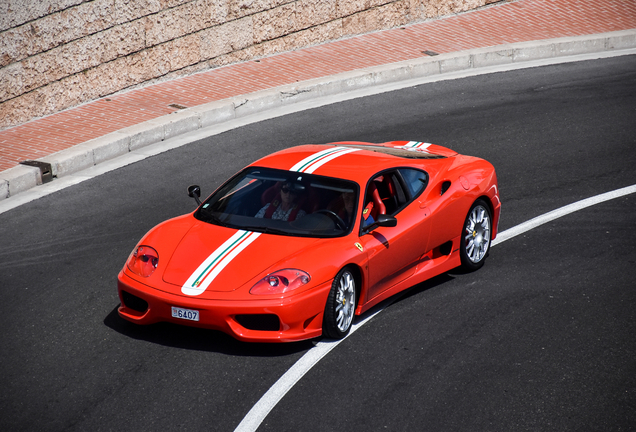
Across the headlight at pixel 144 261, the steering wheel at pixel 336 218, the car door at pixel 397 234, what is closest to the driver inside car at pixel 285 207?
the steering wheel at pixel 336 218

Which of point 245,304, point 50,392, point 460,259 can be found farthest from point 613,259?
point 50,392

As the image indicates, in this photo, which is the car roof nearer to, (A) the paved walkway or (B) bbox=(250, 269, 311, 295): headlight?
(B) bbox=(250, 269, 311, 295): headlight

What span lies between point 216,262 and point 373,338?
1.42 metres

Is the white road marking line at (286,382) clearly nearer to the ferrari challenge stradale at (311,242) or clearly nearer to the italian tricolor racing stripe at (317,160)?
the ferrari challenge stradale at (311,242)

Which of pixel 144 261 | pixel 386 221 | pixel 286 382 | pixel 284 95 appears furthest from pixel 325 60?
pixel 286 382

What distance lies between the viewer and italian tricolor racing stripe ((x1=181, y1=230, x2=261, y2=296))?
19.5ft

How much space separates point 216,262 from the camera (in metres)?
6.14

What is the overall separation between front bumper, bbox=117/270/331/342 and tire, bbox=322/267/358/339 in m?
0.05

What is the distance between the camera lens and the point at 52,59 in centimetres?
1276

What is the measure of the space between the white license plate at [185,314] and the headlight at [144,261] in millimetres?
498

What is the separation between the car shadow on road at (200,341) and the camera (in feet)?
20.1

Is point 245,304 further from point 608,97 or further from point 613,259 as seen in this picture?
point 608,97

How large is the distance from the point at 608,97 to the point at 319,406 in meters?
9.53

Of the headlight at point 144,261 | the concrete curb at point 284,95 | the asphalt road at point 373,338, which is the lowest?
the asphalt road at point 373,338
